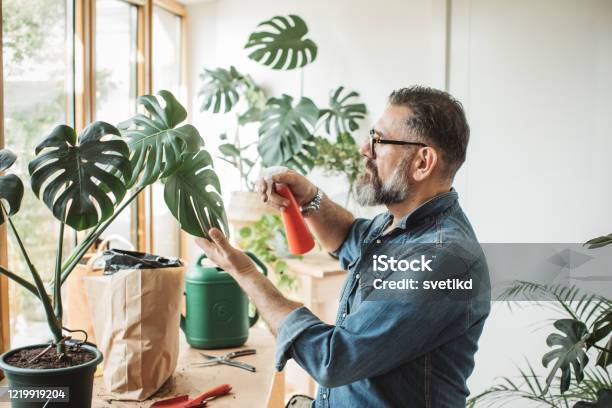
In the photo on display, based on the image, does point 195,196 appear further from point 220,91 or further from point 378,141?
point 220,91

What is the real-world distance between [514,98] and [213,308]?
1649 mm

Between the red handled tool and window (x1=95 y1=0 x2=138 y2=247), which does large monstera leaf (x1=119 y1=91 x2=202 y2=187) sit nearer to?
the red handled tool

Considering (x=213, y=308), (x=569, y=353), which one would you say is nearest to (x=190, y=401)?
(x=213, y=308)

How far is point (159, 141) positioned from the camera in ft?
4.55

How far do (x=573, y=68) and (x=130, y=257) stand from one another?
6.26 ft

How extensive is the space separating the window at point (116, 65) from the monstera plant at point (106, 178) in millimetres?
1442

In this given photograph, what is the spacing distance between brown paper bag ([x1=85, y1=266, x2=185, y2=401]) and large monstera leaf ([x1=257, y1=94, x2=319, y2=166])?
1.48 metres

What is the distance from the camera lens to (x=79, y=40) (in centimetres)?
253

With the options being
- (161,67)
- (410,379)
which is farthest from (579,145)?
(161,67)

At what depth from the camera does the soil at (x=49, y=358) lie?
4.01ft

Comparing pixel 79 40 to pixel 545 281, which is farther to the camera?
pixel 79 40

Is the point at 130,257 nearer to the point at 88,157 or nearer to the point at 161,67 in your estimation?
the point at 88,157

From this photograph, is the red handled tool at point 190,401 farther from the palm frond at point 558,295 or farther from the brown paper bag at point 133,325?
the palm frond at point 558,295

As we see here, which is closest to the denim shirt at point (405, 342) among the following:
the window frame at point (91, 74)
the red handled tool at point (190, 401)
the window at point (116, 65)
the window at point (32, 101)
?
the red handled tool at point (190, 401)
